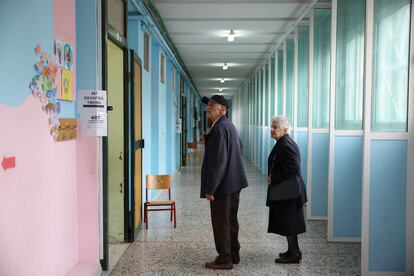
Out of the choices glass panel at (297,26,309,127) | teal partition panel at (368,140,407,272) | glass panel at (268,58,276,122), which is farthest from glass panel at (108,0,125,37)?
glass panel at (268,58,276,122)

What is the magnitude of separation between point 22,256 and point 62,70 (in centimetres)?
141

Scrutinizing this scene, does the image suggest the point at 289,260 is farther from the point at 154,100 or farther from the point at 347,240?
the point at 154,100

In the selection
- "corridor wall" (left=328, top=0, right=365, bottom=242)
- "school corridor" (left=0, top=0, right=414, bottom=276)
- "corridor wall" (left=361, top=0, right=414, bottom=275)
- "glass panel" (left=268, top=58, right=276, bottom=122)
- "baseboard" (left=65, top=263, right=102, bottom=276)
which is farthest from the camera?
"glass panel" (left=268, top=58, right=276, bottom=122)

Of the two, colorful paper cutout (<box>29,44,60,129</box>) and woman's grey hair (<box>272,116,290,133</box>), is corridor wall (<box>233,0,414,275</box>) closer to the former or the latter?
woman's grey hair (<box>272,116,290,133</box>)

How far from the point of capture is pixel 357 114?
200 inches

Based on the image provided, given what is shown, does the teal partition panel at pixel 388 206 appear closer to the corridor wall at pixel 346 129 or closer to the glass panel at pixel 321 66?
the corridor wall at pixel 346 129

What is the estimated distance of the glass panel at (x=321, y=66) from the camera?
6316 mm

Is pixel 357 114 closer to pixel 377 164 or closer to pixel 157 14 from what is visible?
pixel 377 164

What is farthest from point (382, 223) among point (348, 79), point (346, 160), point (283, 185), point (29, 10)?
point (29, 10)

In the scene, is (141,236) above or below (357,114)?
below

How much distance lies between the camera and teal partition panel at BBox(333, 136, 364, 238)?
5102 mm

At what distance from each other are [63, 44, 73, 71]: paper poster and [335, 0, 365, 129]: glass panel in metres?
3.03

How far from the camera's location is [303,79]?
7605mm

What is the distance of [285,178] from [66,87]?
6.83 ft
